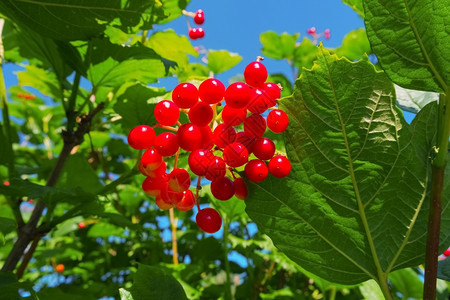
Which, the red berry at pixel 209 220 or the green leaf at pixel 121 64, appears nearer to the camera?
the red berry at pixel 209 220

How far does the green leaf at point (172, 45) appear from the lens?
1998 millimetres

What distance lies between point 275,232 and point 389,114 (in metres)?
0.36

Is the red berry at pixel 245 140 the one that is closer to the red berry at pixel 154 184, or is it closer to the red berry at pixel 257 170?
the red berry at pixel 257 170

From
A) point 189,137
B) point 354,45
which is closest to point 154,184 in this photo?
point 189,137

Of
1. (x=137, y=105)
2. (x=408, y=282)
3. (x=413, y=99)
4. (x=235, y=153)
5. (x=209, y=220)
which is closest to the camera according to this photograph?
(x=235, y=153)

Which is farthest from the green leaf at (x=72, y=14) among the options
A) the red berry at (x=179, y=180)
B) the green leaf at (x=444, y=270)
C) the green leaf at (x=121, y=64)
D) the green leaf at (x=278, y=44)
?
the green leaf at (x=278, y=44)

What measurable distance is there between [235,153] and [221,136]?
0.05 m

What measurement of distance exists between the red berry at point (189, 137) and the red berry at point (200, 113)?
0.01 metres

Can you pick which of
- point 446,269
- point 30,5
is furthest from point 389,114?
point 30,5

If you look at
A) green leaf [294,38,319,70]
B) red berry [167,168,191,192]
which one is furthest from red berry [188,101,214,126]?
green leaf [294,38,319,70]

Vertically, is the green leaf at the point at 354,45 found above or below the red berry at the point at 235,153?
above

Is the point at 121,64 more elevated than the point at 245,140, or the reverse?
the point at 121,64

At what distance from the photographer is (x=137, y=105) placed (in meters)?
1.67

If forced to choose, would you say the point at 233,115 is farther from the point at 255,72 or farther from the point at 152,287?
the point at 152,287
